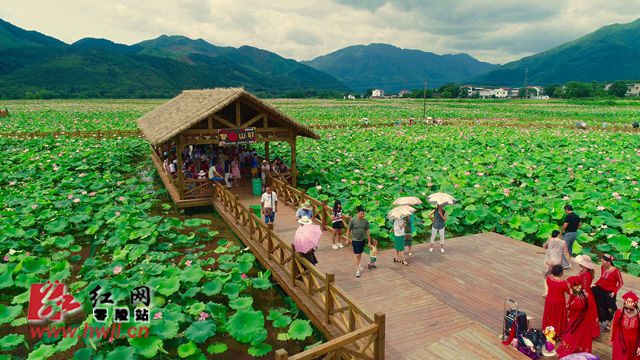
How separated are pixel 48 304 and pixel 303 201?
7.32 meters

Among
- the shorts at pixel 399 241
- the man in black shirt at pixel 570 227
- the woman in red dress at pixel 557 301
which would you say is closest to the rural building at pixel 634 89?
the man in black shirt at pixel 570 227

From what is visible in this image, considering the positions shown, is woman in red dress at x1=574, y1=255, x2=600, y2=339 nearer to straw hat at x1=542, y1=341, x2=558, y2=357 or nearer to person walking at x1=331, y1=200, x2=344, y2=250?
straw hat at x1=542, y1=341, x2=558, y2=357

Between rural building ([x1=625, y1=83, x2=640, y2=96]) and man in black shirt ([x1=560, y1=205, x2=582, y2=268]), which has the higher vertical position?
rural building ([x1=625, y1=83, x2=640, y2=96])

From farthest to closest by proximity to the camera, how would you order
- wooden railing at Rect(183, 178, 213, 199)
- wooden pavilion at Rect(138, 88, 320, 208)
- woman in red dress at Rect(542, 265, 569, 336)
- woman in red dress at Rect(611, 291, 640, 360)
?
wooden railing at Rect(183, 178, 213, 199)
wooden pavilion at Rect(138, 88, 320, 208)
woman in red dress at Rect(542, 265, 569, 336)
woman in red dress at Rect(611, 291, 640, 360)

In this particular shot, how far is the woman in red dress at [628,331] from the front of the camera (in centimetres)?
485

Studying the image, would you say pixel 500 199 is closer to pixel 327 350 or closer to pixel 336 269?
pixel 336 269

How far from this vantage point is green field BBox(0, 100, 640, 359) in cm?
704

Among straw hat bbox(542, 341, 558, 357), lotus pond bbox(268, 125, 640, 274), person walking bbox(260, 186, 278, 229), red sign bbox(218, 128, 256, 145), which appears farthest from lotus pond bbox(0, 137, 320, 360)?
lotus pond bbox(268, 125, 640, 274)

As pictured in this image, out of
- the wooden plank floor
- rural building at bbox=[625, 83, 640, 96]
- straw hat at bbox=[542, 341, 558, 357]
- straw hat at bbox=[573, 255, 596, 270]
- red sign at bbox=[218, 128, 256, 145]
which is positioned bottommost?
the wooden plank floor

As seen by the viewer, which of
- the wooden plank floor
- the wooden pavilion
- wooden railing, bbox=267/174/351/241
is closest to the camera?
the wooden plank floor

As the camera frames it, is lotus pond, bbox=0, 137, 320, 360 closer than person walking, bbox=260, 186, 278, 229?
Yes

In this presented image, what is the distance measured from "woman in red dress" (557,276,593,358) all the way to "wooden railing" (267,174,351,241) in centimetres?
531

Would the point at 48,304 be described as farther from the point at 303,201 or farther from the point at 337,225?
the point at 303,201

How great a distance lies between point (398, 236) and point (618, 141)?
25316 millimetres
